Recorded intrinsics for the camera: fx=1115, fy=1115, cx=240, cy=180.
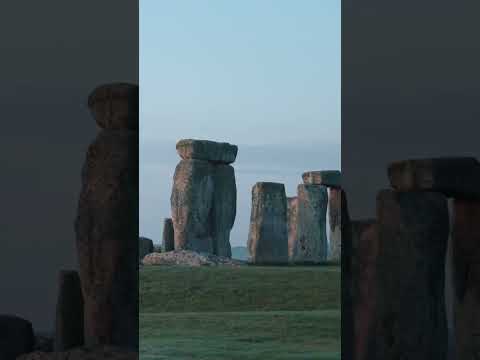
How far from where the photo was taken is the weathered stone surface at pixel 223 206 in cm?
1504

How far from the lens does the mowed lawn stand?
12.9 m

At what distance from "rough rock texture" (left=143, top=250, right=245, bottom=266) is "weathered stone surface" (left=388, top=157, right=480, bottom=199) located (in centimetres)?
234

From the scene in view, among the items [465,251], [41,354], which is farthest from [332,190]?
[41,354]

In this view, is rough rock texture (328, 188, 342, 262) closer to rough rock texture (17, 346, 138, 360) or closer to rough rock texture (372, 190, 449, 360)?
rough rock texture (372, 190, 449, 360)

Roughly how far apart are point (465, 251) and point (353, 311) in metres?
1.62

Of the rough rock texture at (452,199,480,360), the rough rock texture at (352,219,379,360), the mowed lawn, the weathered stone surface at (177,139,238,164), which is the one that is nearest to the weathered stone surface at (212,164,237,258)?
the weathered stone surface at (177,139,238,164)

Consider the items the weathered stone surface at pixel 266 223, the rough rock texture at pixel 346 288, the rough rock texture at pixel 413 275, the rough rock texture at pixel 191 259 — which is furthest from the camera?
the weathered stone surface at pixel 266 223

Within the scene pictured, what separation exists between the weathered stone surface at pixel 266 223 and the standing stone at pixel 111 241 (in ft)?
5.54

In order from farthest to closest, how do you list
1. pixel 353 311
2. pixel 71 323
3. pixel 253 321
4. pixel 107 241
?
pixel 71 323, pixel 107 241, pixel 353 311, pixel 253 321

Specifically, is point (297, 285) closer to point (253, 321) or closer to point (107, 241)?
point (253, 321)

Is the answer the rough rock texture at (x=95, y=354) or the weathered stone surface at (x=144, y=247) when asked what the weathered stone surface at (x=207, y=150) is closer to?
the weathered stone surface at (x=144, y=247)

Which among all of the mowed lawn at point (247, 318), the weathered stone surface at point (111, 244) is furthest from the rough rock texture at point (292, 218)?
the mowed lawn at point (247, 318)

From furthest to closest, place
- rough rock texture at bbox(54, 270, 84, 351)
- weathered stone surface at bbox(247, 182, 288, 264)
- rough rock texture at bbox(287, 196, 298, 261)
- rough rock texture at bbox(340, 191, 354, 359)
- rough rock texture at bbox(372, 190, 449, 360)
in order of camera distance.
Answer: rough rock texture at bbox(287, 196, 298, 261)
rough rock texture at bbox(54, 270, 84, 351)
weathered stone surface at bbox(247, 182, 288, 264)
rough rock texture at bbox(340, 191, 354, 359)
rough rock texture at bbox(372, 190, 449, 360)

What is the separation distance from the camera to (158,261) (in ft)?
49.8
